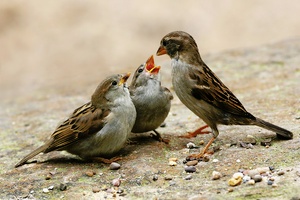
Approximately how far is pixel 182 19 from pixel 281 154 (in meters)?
10.5

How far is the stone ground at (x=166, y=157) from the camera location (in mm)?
5156

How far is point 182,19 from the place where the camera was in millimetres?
15727

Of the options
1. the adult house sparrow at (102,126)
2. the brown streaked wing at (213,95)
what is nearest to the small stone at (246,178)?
the brown streaked wing at (213,95)

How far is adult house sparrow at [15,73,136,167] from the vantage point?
19.1ft

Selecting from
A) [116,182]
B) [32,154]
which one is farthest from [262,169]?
[32,154]

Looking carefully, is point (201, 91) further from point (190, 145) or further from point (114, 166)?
point (114, 166)

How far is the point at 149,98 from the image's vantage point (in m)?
6.21

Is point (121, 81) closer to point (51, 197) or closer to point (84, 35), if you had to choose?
point (51, 197)

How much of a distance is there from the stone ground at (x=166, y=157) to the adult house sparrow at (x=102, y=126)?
0.17 metres

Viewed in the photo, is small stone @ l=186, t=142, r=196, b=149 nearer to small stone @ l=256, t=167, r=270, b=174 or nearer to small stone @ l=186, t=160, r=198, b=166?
small stone @ l=186, t=160, r=198, b=166

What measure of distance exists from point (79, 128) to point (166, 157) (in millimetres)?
861

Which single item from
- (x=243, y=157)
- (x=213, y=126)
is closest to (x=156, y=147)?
(x=213, y=126)

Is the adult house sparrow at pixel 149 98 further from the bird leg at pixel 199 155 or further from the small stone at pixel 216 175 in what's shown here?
the small stone at pixel 216 175

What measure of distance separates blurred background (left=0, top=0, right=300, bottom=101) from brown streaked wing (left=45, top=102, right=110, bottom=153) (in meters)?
7.71
